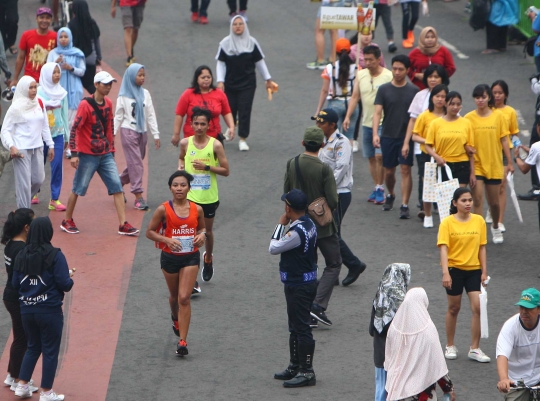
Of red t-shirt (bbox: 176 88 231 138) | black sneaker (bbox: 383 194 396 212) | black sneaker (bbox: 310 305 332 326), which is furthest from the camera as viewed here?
black sneaker (bbox: 383 194 396 212)

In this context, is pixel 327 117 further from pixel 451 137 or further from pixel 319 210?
pixel 451 137

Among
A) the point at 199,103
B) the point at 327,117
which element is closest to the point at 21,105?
the point at 199,103

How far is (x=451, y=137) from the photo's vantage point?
11.6 meters

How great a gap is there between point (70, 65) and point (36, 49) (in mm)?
1136

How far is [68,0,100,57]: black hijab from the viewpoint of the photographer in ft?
52.9

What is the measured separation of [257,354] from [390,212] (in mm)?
4585

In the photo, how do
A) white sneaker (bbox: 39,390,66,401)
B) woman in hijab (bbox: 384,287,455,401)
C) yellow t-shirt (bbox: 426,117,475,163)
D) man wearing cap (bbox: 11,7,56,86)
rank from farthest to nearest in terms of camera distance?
man wearing cap (bbox: 11,7,56,86) < yellow t-shirt (bbox: 426,117,475,163) < white sneaker (bbox: 39,390,66,401) < woman in hijab (bbox: 384,287,455,401)

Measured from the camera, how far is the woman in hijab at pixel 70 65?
47.5ft

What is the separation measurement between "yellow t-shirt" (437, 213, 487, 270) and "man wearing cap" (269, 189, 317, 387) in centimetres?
127

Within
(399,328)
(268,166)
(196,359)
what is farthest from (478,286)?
(268,166)

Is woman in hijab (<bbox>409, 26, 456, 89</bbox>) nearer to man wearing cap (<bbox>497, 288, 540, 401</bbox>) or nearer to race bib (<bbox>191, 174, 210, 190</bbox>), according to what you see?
race bib (<bbox>191, 174, 210, 190</bbox>)

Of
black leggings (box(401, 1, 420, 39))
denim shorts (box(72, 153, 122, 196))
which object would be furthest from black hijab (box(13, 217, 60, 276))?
black leggings (box(401, 1, 420, 39))

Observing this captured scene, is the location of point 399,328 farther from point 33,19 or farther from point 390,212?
point 33,19

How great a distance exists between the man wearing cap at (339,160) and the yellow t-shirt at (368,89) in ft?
9.94
